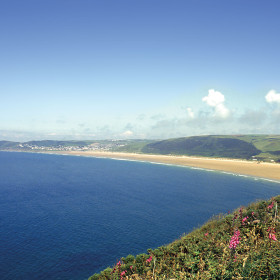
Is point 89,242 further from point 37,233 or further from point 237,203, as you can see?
point 237,203

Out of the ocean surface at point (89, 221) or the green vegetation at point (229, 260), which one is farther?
the ocean surface at point (89, 221)

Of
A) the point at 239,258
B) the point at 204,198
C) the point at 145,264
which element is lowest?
the point at 204,198

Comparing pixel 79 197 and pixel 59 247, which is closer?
pixel 59 247

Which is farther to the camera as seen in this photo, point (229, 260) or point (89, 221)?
point (89, 221)

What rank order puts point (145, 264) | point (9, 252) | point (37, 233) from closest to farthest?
1. point (145, 264)
2. point (9, 252)
3. point (37, 233)

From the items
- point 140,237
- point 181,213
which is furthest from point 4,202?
point 181,213

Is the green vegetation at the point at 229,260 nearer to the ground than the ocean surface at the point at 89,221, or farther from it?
farther from it

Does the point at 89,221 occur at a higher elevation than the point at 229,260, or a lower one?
lower

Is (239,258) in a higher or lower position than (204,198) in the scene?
higher

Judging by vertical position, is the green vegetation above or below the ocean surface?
above

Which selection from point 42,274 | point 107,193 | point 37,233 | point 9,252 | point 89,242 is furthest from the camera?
point 107,193

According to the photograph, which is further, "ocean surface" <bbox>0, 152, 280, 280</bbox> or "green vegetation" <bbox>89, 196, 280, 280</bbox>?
"ocean surface" <bbox>0, 152, 280, 280</bbox>
